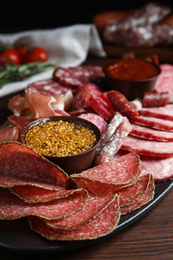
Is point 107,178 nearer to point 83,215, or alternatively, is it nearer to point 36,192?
point 83,215

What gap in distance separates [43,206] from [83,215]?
192mm

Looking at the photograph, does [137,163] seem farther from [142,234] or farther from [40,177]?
[40,177]

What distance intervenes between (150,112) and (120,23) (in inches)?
84.9

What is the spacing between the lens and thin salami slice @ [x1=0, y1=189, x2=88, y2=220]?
1.43 metres

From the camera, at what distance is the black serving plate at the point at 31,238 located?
138 cm

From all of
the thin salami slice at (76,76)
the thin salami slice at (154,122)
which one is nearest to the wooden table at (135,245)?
the thin salami slice at (154,122)

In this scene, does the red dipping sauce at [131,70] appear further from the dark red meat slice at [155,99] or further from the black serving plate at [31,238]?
the black serving plate at [31,238]

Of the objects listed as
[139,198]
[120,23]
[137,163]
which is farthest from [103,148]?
[120,23]

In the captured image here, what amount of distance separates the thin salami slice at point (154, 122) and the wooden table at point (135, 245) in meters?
0.72

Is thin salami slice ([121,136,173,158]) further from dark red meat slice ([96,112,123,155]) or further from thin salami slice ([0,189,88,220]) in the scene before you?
thin salami slice ([0,189,88,220])

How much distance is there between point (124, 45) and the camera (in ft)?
12.6

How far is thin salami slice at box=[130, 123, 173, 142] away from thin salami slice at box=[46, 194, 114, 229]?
0.66m

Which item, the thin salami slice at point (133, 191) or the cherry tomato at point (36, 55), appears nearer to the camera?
the thin salami slice at point (133, 191)

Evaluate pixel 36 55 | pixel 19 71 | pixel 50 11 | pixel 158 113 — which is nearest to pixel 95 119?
pixel 158 113
